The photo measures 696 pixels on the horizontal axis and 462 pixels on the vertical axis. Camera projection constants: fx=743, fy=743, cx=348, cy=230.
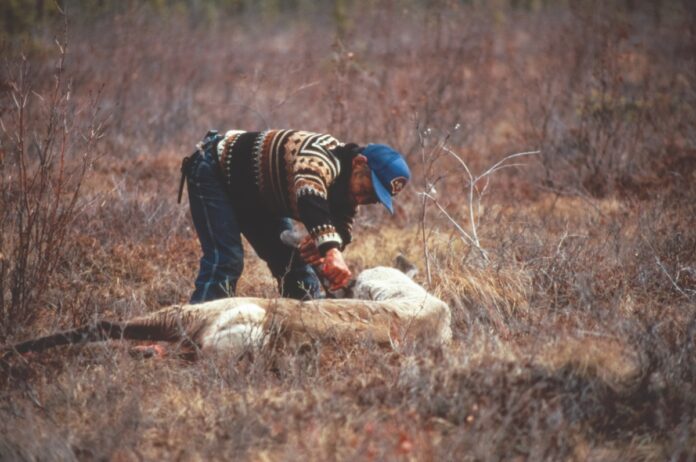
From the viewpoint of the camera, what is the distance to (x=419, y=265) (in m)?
6.06

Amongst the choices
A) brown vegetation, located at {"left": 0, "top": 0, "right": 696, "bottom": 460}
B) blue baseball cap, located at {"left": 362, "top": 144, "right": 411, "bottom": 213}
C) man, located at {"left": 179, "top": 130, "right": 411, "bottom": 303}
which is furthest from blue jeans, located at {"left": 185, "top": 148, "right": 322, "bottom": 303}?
blue baseball cap, located at {"left": 362, "top": 144, "right": 411, "bottom": 213}

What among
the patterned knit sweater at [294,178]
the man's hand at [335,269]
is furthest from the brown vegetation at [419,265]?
the patterned knit sweater at [294,178]

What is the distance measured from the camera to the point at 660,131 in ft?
30.4

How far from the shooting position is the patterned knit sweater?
163 inches

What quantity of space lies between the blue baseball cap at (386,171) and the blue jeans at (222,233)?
2.31ft

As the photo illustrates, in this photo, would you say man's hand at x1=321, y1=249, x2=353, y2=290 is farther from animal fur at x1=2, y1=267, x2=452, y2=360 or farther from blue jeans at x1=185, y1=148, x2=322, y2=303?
blue jeans at x1=185, y1=148, x2=322, y2=303

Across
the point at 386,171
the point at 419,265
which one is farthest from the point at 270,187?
the point at 419,265

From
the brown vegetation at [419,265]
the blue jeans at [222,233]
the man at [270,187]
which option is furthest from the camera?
the blue jeans at [222,233]

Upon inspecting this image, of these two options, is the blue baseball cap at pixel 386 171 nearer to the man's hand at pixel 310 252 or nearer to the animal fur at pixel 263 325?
the man's hand at pixel 310 252

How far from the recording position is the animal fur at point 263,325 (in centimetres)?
381

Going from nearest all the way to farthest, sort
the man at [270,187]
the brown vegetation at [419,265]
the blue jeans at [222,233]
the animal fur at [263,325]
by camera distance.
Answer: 1. the brown vegetation at [419,265]
2. the animal fur at [263,325]
3. the man at [270,187]
4. the blue jeans at [222,233]

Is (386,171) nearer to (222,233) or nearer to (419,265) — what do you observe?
(222,233)

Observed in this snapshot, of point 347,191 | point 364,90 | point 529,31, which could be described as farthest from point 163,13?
point 347,191

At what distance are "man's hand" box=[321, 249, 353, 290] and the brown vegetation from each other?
36cm
